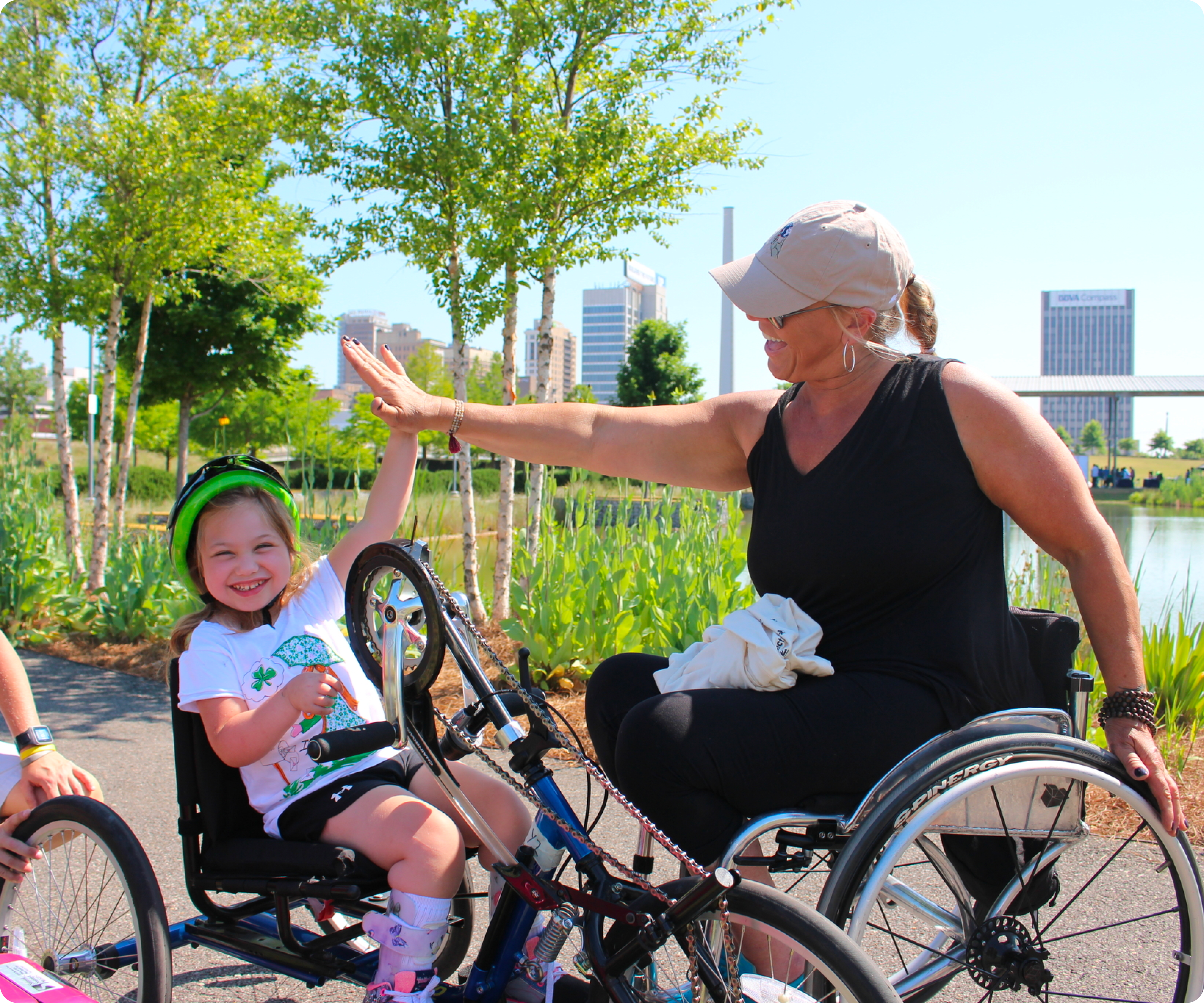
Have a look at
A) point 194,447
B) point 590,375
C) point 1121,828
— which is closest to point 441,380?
point 194,447

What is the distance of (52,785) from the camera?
6.54 ft

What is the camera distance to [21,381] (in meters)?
48.0

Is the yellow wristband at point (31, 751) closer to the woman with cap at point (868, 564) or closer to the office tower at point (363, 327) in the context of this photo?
the woman with cap at point (868, 564)

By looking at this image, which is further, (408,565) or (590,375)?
(590,375)

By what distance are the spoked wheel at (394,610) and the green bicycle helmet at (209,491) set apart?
15.2 inches

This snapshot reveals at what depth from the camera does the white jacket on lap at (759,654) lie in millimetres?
1788

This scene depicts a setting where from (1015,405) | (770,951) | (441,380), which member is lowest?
(770,951)

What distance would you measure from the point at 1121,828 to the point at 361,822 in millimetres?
2828

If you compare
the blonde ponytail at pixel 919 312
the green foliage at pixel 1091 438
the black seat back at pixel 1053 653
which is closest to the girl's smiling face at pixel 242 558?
the blonde ponytail at pixel 919 312

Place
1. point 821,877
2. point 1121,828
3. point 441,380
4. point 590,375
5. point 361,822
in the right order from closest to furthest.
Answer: point 361,822 → point 821,877 → point 1121,828 → point 441,380 → point 590,375

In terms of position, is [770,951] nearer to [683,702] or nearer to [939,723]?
[683,702]

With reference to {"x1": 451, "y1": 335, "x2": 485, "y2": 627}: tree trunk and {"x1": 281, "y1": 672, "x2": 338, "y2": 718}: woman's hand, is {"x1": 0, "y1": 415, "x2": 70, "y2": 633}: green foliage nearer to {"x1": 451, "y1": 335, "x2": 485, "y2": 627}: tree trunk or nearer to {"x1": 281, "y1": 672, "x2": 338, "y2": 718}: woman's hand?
{"x1": 451, "y1": 335, "x2": 485, "y2": 627}: tree trunk

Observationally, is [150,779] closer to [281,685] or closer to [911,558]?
[281,685]

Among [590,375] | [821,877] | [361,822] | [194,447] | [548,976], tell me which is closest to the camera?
[548,976]
